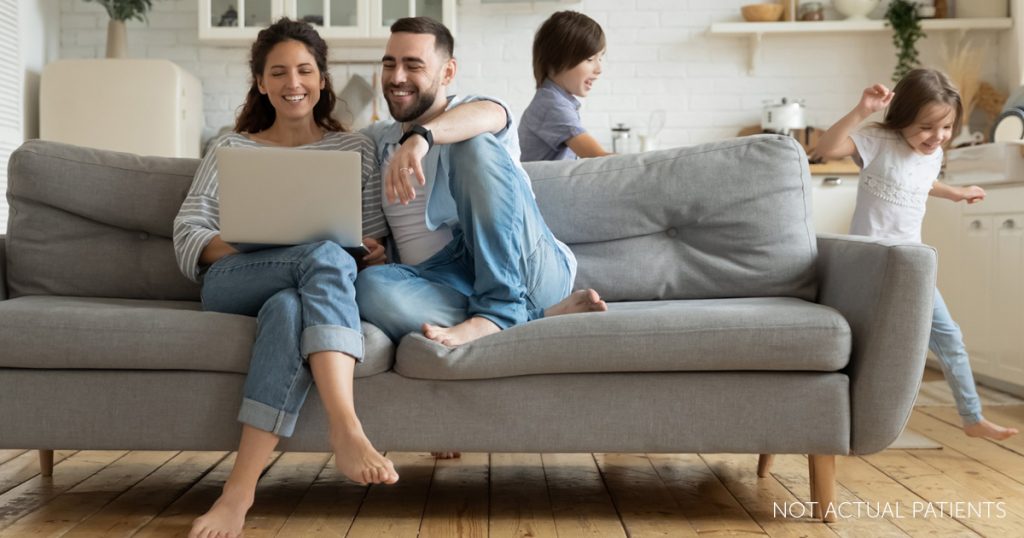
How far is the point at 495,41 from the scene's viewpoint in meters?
5.44

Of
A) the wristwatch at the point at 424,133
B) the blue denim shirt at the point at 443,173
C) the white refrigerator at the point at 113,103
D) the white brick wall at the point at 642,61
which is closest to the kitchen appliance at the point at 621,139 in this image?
the white brick wall at the point at 642,61

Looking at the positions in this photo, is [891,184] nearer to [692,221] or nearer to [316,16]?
[692,221]

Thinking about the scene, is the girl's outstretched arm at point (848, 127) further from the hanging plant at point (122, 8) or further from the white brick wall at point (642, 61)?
the hanging plant at point (122, 8)

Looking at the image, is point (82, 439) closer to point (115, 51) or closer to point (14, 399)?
point (14, 399)

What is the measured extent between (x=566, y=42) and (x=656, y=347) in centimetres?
146

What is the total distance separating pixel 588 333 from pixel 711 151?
748 mm

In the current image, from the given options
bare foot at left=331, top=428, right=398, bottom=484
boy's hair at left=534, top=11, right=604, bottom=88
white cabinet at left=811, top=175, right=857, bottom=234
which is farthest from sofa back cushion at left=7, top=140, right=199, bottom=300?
white cabinet at left=811, top=175, right=857, bottom=234

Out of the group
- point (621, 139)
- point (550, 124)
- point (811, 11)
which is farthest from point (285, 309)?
point (811, 11)

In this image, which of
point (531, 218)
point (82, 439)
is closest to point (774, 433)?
point (531, 218)

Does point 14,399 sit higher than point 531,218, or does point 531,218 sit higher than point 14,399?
point 531,218

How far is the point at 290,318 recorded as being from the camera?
79.4 inches

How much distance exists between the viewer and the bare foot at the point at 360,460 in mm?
1916

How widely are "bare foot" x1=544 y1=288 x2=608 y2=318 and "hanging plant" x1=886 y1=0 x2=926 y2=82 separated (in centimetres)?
359

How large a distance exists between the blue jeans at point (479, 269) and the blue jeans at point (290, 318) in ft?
0.30
